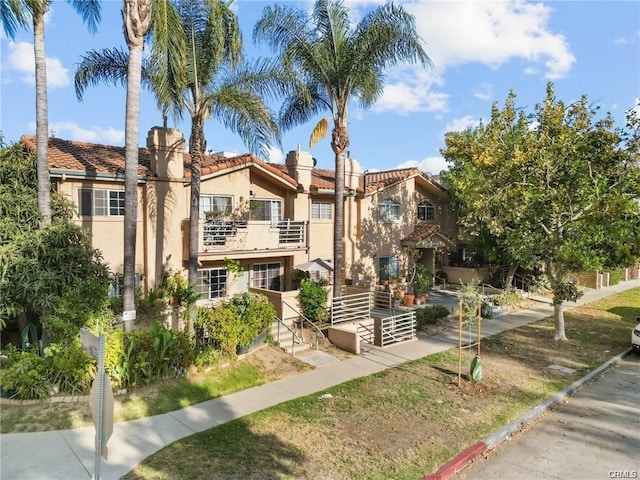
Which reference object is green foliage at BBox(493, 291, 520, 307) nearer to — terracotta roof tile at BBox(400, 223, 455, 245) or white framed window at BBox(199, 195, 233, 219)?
terracotta roof tile at BBox(400, 223, 455, 245)

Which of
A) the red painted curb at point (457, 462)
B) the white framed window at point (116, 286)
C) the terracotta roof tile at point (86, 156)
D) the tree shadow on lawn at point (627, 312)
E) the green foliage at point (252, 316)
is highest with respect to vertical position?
the terracotta roof tile at point (86, 156)

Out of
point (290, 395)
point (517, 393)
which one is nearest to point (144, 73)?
point (290, 395)

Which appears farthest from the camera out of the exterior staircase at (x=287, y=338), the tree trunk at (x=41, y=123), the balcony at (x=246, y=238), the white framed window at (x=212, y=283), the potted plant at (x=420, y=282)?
the potted plant at (x=420, y=282)

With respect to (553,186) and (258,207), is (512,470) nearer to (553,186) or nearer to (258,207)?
(553,186)

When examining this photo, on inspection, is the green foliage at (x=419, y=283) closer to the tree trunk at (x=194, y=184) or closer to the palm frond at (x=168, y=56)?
the tree trunk at (x=194, y=184)

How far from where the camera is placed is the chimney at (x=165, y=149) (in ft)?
50.3

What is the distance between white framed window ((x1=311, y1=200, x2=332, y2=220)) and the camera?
21188 millimetres

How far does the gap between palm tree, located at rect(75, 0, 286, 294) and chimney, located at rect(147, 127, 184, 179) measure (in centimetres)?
173

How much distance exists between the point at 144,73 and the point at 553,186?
52.1 feet

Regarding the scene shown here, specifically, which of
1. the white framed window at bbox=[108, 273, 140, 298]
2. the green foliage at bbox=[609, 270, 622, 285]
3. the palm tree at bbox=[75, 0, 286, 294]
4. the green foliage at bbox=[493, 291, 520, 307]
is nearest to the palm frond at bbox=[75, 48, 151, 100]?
the palm tree at bbox=[75, 0, 286, 294]

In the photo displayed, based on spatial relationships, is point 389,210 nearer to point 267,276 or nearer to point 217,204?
point 267,276

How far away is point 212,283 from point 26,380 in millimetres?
8490
